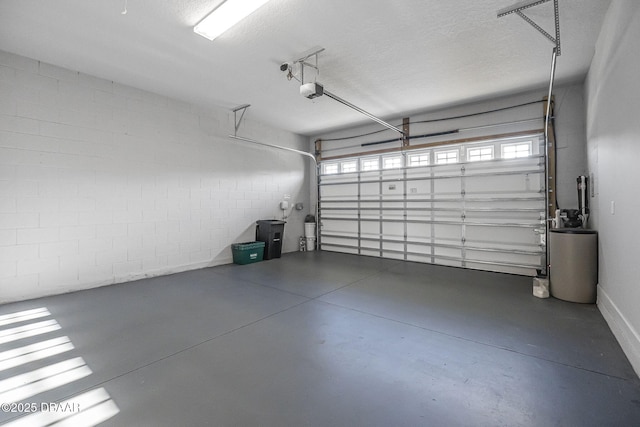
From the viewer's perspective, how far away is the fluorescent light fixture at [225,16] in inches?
105

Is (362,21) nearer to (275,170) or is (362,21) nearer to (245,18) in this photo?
(245,18)

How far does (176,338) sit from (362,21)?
3760mm

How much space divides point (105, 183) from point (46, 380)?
3.32m

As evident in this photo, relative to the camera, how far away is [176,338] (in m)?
2.63

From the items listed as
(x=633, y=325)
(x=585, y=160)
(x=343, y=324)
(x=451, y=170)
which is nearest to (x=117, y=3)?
(x=343, y=324)

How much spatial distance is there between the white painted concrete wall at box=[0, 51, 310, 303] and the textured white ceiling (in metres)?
0.44

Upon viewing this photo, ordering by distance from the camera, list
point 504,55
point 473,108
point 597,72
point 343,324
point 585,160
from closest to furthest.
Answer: point 343,324
point 597,72
point 504,55
point 585,160
point 473,108

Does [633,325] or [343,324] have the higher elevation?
[633,325]

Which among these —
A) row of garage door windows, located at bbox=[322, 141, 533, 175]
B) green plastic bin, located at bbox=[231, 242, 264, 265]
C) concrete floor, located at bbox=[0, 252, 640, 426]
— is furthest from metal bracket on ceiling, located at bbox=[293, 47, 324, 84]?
green plastic bin, located at bbox=[231, 242, 264, 265]

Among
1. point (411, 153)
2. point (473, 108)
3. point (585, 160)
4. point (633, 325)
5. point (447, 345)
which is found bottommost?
point (447, 345)

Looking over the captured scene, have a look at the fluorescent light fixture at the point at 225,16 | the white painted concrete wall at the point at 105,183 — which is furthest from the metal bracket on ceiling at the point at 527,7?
the white painted concrete wall at the point at 105,183

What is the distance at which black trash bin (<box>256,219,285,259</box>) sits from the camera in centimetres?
649

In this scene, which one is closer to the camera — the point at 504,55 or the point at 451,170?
the point at 504,55

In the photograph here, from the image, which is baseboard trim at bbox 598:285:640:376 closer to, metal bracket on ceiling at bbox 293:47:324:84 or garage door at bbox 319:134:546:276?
garage door at bbox 319:134:546:276
